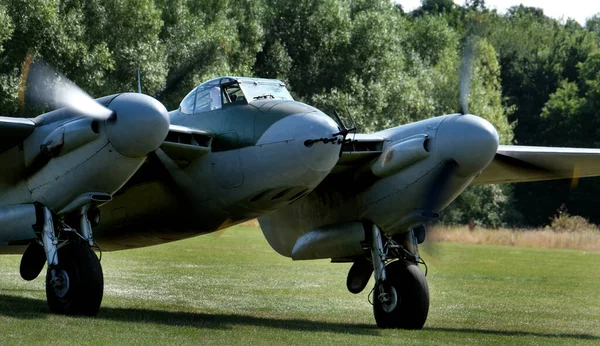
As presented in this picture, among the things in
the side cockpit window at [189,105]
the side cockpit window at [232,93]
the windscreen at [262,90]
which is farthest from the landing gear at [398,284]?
the side cockpit window at [189,105]

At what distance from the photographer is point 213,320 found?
1680cm

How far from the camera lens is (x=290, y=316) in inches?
737

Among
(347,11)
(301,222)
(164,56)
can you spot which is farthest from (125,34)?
(301,222)

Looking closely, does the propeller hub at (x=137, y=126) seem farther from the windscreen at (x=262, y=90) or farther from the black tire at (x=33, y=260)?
the black tire at (x=33, y=260)

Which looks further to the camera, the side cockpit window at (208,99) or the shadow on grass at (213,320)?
the side cockpit window at (208,99)

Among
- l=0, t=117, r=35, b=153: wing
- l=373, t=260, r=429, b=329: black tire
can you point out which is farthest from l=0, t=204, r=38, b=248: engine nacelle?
l=373, t=260, r=429, b=329: black tire

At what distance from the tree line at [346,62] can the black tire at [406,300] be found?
389 centimetres

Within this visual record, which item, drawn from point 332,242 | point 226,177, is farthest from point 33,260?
point 332,242

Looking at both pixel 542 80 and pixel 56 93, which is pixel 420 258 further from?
pixel 542 80

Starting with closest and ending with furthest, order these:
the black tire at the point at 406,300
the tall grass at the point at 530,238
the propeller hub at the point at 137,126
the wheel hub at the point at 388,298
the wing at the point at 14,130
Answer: the propeller hub at the point at 137,126, the wing at the point at 14,130, the black tire at the point at 406,300, the wheel hub at the point at 388,298, the tall grass at the point at 530,238

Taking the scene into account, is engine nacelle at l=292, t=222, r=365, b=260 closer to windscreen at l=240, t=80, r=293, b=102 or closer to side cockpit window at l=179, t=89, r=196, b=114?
windscreen at l=240, t=80, r=293, b=102

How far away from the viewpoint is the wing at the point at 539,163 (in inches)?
717

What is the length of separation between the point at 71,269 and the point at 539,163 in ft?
28.1

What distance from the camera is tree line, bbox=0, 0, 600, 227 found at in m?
44.7
